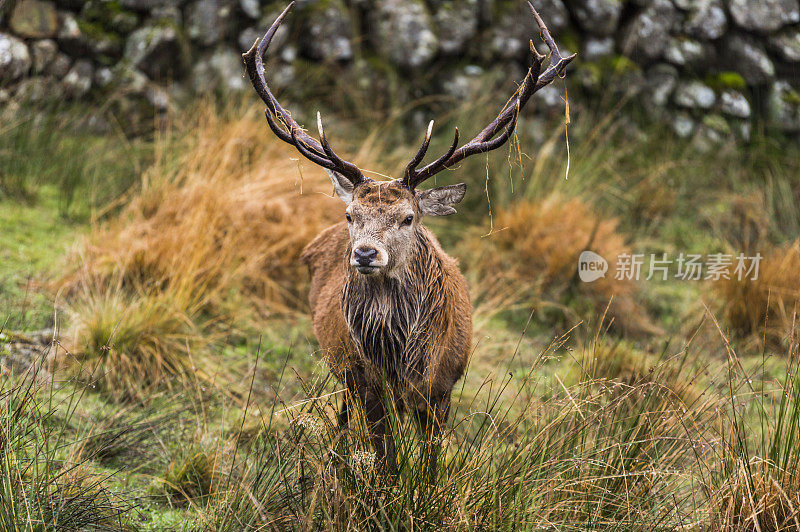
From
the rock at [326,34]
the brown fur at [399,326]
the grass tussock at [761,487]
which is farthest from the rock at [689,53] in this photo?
the grass tussock at [761,487]

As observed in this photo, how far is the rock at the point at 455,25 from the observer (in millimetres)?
7559

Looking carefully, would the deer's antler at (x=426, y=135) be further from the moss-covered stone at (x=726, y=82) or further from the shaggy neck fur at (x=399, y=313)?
the moss-covered stone at (x=726, y=82)

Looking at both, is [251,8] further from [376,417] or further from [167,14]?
[376,417]

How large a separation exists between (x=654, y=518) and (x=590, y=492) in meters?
0.23

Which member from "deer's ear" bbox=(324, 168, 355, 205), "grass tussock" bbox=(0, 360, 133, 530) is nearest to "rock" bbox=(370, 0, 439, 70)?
"deer's ear" bbox=(324, 168, 355, 205)

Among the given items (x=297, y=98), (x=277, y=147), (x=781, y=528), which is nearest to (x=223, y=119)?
(x=277, y=147)

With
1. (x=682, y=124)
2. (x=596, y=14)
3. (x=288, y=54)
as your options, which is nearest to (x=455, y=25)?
(x=596, y=14)

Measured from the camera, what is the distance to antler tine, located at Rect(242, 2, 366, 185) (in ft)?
10.5

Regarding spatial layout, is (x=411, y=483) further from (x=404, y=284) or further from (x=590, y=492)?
(x=404, y=284)

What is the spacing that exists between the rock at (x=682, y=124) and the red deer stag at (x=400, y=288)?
467cm

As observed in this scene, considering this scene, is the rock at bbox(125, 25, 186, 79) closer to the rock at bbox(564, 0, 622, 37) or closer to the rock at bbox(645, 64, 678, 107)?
the rock at bbox(564, 0, 622, 37)

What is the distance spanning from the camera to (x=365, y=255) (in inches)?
114

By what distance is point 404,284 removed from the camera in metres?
3.19

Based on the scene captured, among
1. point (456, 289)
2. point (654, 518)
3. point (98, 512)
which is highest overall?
point (456, 289)
